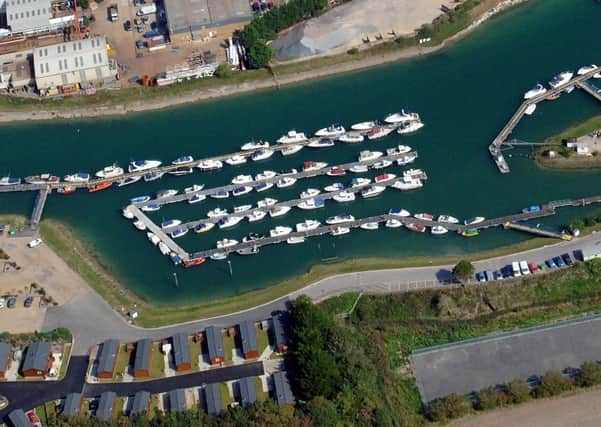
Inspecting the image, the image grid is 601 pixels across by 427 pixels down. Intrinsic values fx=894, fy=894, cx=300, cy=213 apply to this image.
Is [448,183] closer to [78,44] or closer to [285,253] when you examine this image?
[285,253]

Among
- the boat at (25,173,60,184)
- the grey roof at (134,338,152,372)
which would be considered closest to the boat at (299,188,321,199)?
the grey roof at (134,338,152,372)

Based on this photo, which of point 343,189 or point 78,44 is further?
point 78,44

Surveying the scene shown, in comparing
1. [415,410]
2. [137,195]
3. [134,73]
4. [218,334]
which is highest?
[134,73]

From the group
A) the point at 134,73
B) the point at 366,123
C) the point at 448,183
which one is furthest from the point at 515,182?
the point at 134,73

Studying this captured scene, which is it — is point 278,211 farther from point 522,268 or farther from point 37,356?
point 37,356

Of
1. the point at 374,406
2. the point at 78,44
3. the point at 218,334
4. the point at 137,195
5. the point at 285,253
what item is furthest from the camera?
the point at 78,44

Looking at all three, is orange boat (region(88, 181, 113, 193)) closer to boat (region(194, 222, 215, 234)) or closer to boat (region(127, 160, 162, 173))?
boat (region(127, 160, 162, 173))
